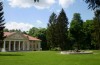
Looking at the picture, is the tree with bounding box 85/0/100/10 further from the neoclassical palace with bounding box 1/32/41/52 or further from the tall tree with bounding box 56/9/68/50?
the neoclassical palace with bounding box 1/32/41/52

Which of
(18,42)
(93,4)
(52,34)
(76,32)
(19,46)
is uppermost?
(76,32)

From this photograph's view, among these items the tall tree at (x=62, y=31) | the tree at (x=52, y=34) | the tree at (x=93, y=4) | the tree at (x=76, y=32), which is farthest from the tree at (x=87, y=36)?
the tree at (x=93, y=4)

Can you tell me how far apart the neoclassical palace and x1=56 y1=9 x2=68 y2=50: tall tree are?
1438 cm

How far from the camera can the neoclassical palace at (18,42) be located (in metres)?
100.0

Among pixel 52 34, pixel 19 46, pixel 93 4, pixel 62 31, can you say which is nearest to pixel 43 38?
pixel 19 46

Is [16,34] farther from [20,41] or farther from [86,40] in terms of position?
[86,40]

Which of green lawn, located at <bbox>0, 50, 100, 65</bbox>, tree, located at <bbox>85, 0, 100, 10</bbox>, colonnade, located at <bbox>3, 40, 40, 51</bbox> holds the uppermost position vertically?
tree, located at <bbox>85, 0, 100, 10</bbox>

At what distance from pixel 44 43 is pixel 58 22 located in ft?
71.7

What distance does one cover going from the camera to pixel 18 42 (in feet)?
340

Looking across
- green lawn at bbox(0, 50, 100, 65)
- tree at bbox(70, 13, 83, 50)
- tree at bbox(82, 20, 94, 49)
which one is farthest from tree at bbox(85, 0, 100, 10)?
tree at bbox(82, 20, 94, 49)

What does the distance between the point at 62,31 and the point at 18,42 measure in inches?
717

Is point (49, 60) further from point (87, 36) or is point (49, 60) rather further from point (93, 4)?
point (87, 36)

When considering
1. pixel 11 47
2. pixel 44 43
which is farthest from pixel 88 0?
pixel 44 43

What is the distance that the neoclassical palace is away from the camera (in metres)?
100.0
